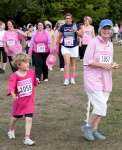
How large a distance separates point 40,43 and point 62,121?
5.34m

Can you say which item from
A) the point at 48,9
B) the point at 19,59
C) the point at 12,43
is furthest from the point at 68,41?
the point at 48,9

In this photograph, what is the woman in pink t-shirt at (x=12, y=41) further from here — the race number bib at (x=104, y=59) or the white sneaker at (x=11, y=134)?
the race number bib at (x=104, y=59)

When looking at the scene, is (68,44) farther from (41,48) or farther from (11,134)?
(11,134)

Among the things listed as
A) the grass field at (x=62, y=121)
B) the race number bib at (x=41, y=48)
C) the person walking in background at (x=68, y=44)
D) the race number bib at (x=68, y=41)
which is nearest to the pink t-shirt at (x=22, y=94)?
the grass field at (x=62, y=121)

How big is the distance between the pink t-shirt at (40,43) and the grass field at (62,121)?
1.08 meters

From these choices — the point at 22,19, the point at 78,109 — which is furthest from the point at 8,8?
the point at 78,109

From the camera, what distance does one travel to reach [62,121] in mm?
9117

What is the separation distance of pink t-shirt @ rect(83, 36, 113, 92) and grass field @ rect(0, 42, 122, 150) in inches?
32.4

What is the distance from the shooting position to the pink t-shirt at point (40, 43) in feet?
46.5

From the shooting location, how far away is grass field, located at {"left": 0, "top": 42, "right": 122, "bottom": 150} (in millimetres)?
7555

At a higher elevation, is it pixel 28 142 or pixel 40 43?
pixel 40 43

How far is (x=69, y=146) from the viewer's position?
294 inches

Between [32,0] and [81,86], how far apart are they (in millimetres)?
48488

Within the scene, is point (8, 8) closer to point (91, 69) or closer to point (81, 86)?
point (81, 86)
